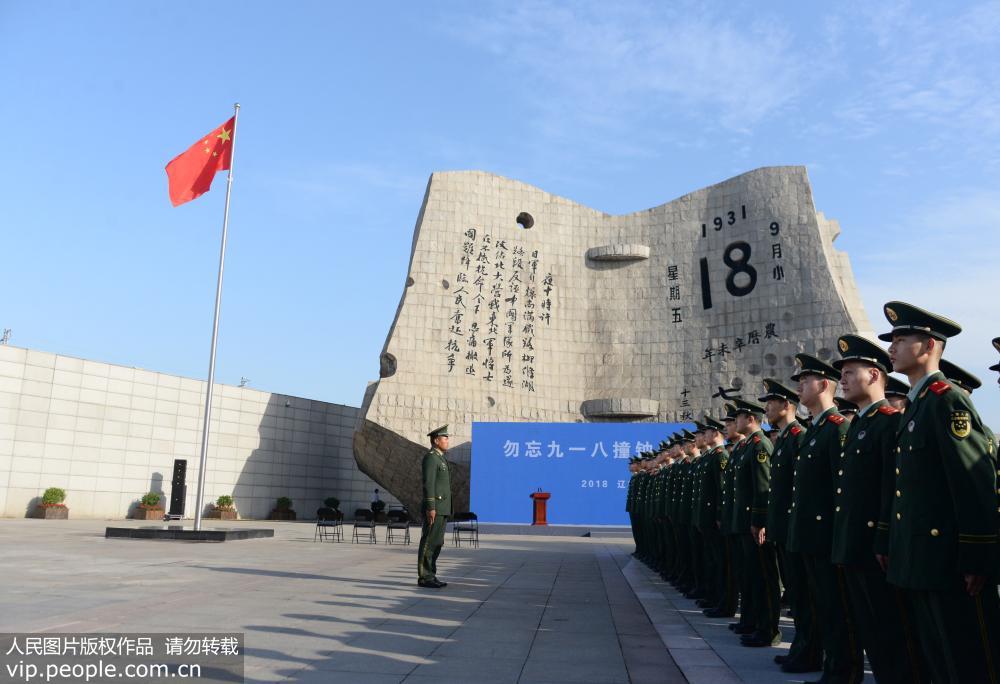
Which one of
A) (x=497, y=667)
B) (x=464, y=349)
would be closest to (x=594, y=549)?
(x=464, y=349)

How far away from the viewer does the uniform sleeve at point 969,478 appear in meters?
3.06

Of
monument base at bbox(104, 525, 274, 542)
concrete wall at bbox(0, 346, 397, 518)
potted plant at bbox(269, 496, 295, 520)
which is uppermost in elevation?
concrete wall at bbox(0, 346, 397, 518)

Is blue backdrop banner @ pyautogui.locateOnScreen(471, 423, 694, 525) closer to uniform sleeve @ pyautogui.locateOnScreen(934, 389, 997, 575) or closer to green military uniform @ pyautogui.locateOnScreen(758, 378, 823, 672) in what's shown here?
green military uniform @ pyautogui.locateOnScreen(758, 378, 823, 672)

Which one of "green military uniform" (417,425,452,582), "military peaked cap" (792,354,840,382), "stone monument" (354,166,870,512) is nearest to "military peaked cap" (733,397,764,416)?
"military peaked cap" (792,354,840,382)

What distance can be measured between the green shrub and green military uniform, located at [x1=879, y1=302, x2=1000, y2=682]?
2495cm

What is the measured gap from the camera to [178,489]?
26.0m

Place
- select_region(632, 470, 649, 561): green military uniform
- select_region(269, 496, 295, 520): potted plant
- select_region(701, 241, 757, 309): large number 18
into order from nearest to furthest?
select_region(632, 470, 649, 561): green military uniform → select_region(701, 241, 757, 309): large number 18 → select_region(269, 496, 295, 520): potted plant

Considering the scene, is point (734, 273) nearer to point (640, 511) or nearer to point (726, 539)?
point (640, 511)

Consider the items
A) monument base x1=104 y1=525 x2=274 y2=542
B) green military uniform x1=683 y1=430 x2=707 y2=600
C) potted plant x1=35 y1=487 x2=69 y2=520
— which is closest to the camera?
green military uniform x1=683 y1=430 x2=707 y2=600

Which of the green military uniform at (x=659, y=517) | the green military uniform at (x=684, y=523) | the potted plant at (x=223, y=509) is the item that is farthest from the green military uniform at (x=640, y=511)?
the potted plant at (x=223, y=509)

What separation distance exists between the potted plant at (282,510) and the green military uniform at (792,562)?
89.8 ft

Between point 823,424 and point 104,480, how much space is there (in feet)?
83.7

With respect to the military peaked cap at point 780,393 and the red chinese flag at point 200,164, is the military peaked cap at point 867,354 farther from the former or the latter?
the red chinese flag at point 200,164

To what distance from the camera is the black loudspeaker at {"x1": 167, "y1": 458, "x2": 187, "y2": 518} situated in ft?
84.1
